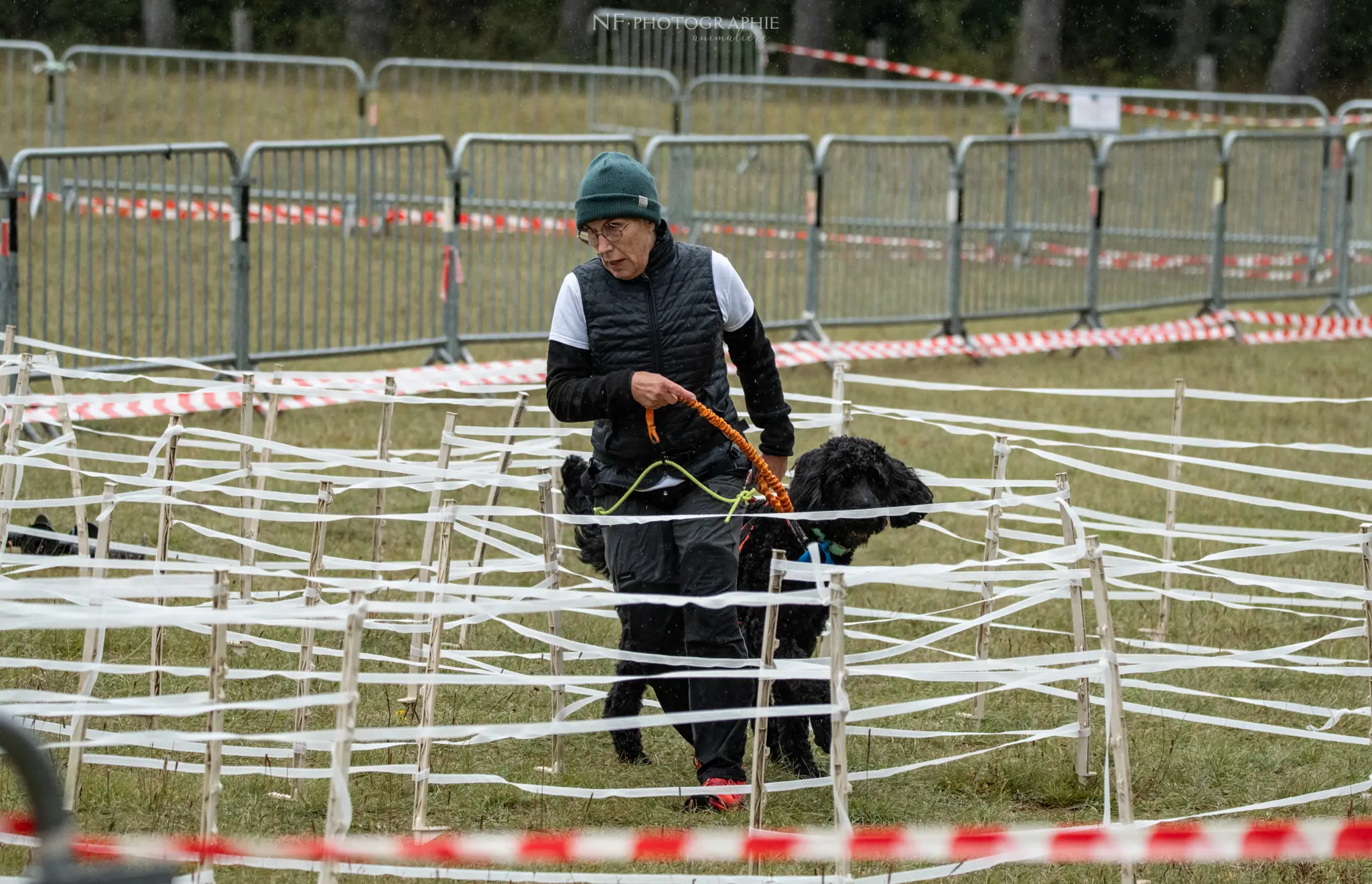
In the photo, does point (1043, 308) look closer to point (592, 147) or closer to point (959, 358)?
point (959, 358)

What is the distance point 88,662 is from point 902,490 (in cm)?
243

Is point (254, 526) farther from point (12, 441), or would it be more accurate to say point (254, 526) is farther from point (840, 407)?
point (840, 407)

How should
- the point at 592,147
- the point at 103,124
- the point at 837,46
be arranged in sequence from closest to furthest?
the point at 592,147, the point at 103,124, the point at 837,46

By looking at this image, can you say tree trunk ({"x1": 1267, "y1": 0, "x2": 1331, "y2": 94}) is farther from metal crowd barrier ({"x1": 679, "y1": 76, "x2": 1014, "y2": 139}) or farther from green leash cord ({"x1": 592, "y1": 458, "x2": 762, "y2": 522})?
green leash cord ({"x1": 592, "y1": 458, "x2": 762, "y2": 522})

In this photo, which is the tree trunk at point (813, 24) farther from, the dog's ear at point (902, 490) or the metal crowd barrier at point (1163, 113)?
the dog's ear at point (902, 490)

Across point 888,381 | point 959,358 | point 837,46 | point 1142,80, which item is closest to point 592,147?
point 959,358

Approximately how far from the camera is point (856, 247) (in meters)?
13.8

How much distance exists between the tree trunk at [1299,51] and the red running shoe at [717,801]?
31903 millimetres

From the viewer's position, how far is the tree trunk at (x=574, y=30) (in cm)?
3250

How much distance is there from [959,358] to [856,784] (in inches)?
357

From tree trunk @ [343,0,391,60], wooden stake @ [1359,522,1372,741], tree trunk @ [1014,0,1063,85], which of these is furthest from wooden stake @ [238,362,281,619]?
tree trunk @ [1014,0,1063,85]

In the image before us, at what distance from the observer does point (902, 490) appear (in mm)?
5469

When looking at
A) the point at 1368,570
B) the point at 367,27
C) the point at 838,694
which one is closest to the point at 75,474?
the point at 838,694

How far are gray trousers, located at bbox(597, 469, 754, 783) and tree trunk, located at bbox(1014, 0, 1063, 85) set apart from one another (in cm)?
2900
